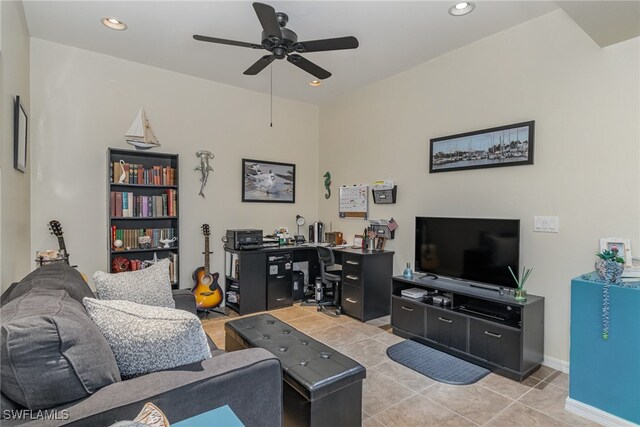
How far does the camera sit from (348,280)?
4023mm

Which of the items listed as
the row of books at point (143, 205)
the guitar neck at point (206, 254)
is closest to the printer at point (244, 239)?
the guitar neck at point (206, 254)

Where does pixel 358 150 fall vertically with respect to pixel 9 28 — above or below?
below

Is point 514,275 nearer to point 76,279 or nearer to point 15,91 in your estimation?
point 76,279

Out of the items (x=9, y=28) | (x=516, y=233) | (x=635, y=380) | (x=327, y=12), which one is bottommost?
(x=635, y=380)

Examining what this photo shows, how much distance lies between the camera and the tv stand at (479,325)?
2570 mm

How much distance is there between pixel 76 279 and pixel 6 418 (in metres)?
1.07

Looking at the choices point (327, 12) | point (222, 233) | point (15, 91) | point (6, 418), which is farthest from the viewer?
point (222, 233)

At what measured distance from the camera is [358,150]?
4633 millimetres

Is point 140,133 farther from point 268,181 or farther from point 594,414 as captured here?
point 594,414

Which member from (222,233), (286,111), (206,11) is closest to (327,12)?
(206,11)

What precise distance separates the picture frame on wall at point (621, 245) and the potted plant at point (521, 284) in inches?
22.0

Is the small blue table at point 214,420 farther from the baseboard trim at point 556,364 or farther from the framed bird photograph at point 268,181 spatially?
the framed bird photograph at point 268,181

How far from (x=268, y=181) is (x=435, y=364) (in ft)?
10.3

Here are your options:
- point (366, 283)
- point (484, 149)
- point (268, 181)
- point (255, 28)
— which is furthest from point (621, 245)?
point (268, 181)
